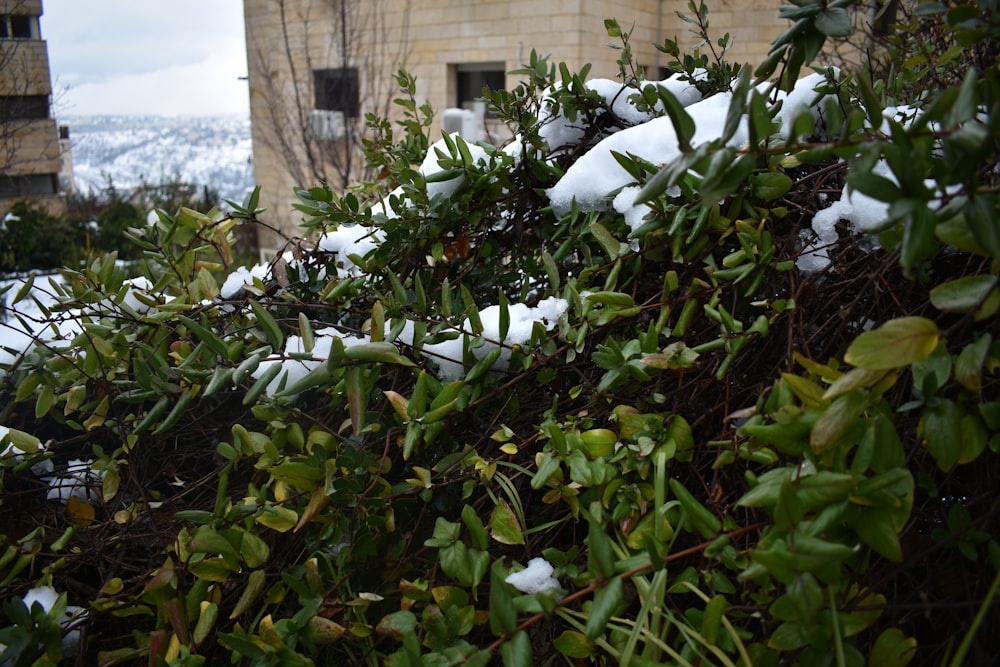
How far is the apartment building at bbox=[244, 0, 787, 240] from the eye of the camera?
7.47 metres

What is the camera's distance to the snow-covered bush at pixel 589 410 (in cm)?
54

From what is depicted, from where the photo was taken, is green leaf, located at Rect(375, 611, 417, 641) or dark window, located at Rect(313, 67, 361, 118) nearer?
green leaf, located at Rect(375, 611, 417, 641)

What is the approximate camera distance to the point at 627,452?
746 millimetres

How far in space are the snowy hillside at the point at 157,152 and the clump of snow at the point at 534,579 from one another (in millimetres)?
7328

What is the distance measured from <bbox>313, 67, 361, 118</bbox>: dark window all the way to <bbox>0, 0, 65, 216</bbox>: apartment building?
2.70 m

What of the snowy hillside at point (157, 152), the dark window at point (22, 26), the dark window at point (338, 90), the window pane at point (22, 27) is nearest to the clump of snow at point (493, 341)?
the dark window at point (22, 26)

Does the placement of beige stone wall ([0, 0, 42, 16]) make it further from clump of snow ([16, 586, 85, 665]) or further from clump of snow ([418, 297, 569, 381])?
clump of snow ([418, 297, 569, 381])

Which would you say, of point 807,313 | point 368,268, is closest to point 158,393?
point 368,268

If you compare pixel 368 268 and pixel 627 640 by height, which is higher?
pixel 368 268

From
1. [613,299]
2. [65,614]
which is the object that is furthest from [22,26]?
[613,299]

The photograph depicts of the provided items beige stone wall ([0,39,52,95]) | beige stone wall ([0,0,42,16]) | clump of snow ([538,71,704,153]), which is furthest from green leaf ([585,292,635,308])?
beige stone wall ([0,39,52,95])

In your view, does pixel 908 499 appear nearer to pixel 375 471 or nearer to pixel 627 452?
pixel 627 452

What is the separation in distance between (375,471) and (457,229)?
450mm

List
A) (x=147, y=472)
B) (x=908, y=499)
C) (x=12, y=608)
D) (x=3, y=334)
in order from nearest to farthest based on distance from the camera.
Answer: (x=908, y=499)
(x=12, y=608)
(x=147, y=472)
(x=3, y=334)
